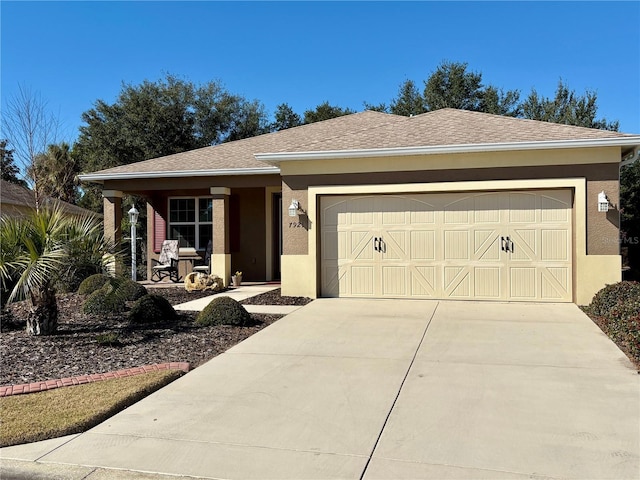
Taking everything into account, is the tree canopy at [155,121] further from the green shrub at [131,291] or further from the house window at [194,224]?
the green shrub at [131,291]

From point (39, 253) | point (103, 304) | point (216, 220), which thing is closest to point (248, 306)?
point (103, 304)

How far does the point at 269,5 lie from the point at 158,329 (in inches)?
347

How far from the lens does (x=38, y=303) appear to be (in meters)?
7.45

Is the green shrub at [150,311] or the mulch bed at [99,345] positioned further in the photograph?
the green shrub at [150,311]

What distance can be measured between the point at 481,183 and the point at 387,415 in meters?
7.12

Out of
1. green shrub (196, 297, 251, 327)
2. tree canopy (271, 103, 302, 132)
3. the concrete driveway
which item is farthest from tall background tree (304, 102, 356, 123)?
the concrete driveway

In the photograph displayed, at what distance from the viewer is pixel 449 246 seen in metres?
10.7

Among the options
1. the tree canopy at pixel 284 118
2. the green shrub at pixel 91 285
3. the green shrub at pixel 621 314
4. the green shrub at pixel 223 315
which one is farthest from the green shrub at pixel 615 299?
the tree canopy at pixel 284 118

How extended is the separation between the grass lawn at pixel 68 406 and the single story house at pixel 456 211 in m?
6.28

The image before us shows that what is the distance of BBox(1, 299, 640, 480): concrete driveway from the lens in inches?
140

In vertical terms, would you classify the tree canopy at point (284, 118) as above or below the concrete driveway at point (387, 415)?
above

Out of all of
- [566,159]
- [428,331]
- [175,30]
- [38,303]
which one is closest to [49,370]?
[38,303]

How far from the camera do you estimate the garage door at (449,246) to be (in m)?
10.3

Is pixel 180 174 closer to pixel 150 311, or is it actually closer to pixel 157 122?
pixel 150 311
